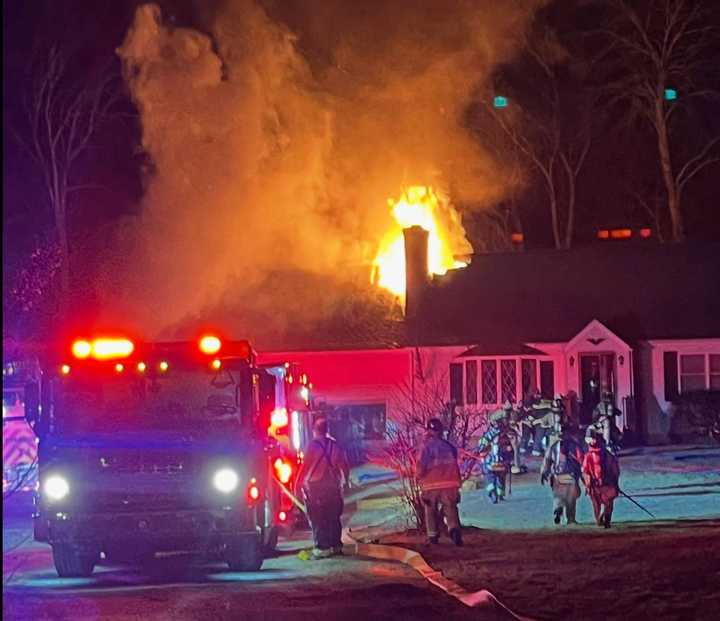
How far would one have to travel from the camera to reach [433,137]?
3080cm

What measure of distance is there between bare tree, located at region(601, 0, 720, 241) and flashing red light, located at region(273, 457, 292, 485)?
74.6ft

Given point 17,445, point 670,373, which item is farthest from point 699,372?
point 17,445

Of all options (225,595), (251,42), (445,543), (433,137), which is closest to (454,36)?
(433,137)

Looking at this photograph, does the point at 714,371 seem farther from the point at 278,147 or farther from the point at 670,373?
the point at 278,147

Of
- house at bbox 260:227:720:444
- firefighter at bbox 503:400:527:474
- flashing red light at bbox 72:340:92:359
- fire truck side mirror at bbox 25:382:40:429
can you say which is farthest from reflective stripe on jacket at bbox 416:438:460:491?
house at bbox 260:227:720:444

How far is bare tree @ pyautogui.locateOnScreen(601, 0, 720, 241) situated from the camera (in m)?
32.3

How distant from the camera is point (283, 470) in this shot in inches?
534

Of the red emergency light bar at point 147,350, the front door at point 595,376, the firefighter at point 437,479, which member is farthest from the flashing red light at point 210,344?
the front door at point 595,376

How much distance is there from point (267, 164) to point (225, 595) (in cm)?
1771

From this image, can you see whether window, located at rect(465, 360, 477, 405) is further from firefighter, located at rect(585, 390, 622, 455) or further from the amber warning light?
the amber warning light

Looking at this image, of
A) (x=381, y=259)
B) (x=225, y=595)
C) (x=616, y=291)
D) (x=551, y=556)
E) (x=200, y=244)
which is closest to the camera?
(x=225, y=595)

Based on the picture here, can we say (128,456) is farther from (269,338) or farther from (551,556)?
(269,338)

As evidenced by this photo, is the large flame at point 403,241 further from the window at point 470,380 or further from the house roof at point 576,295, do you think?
the window at point 470,380

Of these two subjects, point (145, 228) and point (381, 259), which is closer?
point (145, 228)
